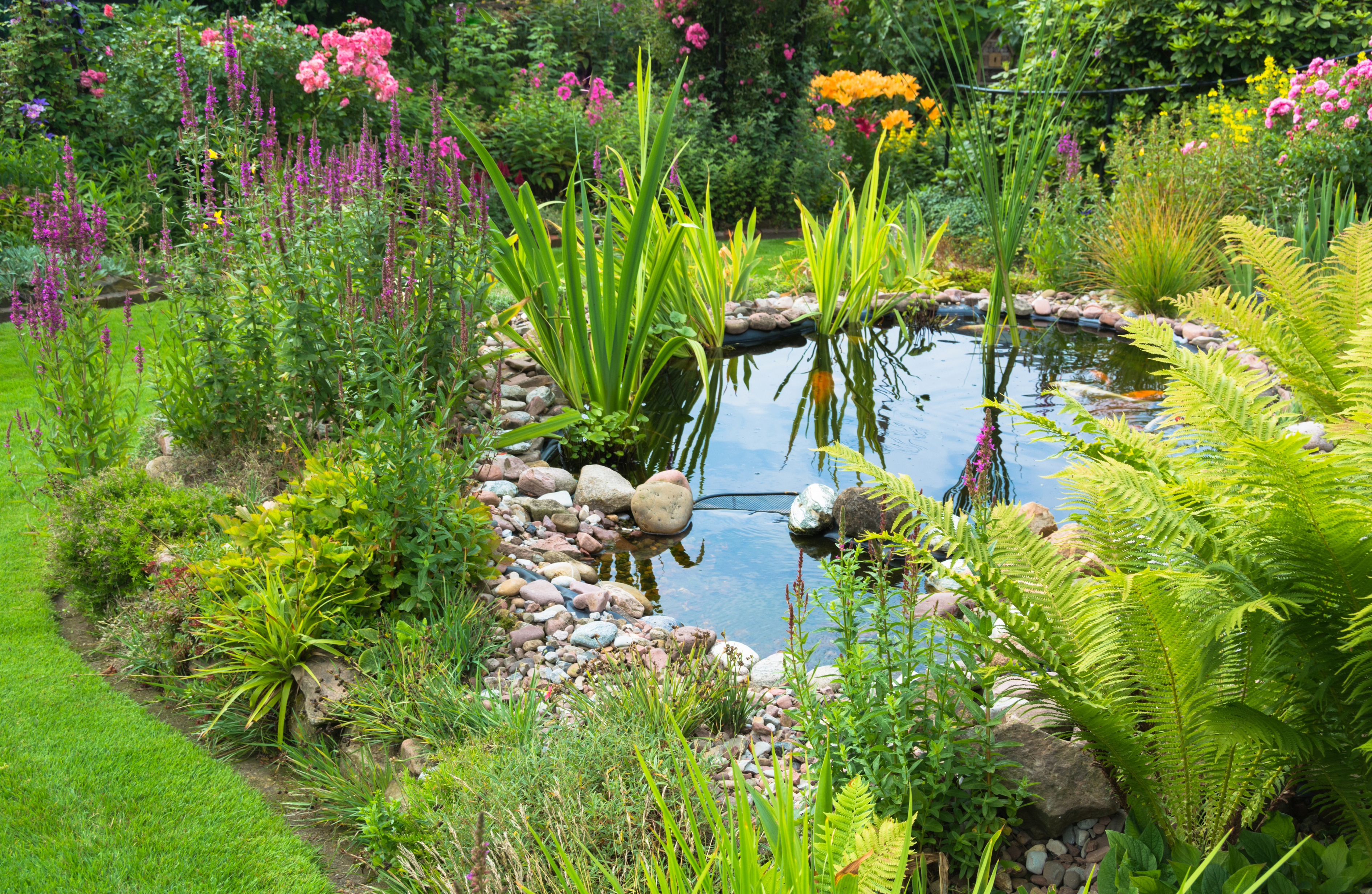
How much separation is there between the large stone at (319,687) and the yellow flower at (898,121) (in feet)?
22.8

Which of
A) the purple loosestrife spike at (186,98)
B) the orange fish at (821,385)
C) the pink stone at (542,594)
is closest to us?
the pink stone at (542,594)

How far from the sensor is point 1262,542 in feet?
5.02

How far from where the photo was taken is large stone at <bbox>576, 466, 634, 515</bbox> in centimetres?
404

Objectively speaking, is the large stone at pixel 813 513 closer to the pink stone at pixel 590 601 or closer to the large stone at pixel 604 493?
the large stone at pixel 604 493

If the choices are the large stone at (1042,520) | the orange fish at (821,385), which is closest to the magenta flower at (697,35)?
the orange fish at (821,385)

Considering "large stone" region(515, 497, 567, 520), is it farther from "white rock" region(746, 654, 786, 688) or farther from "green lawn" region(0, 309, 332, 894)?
"green lawn" region(0, 309, 332, 894)

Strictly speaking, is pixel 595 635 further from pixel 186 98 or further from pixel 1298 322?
pixel 186 98

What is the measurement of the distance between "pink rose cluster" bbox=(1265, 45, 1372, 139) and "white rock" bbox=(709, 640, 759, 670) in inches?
234

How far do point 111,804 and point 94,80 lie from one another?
7.90 metres

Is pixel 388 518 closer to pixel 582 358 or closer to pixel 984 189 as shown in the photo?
pixel 582 358

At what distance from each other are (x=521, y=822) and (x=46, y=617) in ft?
7.14

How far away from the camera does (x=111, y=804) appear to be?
2279 mm

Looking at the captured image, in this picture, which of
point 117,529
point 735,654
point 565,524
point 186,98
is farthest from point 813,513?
point 186,98

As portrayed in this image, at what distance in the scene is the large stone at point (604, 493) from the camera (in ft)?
13.2
